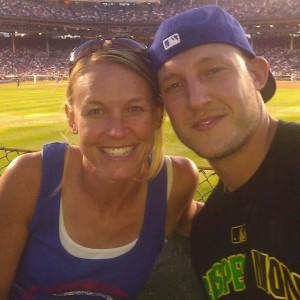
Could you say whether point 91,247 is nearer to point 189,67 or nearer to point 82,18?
point 189,67

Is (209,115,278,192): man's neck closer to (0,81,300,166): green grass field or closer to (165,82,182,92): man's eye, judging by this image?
(165,82,182,92): man's eye

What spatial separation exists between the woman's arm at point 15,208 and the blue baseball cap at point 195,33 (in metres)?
0.99

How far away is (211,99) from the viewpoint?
272 cm

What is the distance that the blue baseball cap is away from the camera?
9.12 feet

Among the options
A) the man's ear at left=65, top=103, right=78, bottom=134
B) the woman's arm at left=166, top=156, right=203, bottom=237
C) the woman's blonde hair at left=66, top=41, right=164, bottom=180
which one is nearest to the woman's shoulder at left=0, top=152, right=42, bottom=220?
the man's ear at left=65, top=103, right=78, bottom=134

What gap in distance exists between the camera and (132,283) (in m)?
3.04

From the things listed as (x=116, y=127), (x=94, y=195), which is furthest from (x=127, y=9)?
(x=116, y=127)

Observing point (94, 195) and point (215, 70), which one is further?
point (94, 195)

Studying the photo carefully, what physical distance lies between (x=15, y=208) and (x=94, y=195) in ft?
1.74

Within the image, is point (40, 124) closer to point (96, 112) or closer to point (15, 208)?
point (15, 208)

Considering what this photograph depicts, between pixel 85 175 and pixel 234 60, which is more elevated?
pixel 234 60

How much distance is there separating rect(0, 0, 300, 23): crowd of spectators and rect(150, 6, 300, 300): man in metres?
61.7

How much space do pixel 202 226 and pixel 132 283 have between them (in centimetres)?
59

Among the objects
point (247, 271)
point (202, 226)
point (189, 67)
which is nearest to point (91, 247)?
point (202, 226)
